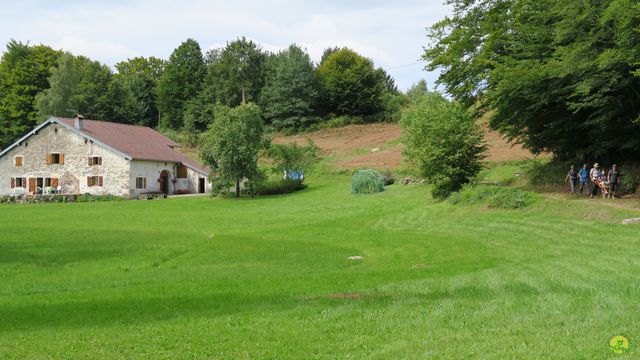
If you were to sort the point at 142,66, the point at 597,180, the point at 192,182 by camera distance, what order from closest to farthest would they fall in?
the point at 597,180
the point at 192,182
the point at 142,66

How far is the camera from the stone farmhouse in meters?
53.3

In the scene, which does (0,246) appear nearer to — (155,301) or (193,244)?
(193,244)

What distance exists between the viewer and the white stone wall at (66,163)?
53125mm

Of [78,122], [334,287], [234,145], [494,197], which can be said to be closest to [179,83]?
[78,122]

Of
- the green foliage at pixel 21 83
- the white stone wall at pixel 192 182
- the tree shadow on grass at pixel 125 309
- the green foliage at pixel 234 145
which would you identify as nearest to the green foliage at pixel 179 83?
the green foliage at pixel 21 83

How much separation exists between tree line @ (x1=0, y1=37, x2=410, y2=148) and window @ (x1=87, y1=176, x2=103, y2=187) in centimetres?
2654

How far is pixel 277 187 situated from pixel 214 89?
4461 centimetres

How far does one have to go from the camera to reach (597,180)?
25.0m

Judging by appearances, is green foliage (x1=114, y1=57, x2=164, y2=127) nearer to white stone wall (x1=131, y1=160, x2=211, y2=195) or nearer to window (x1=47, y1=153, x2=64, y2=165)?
window (x1=47, y1=153, x2=64, y2=165)

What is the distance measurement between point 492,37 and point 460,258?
586 inches

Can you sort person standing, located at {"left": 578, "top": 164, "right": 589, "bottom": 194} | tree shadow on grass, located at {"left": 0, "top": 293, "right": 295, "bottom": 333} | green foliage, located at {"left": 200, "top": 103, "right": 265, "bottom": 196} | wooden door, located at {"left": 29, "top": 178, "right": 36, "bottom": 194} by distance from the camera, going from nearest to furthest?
1. tree shadow on grass, located at {"left": 0, "top": 293, "right": 295, "bottom": 333}
2. person standing, located at {"left": 578, "top": 164, "right": 589, "bottom": 194}
3. green foliage, located at {"left": 200, "top": 103, "right": 265, "bottom": 196}
4. wooden door, located at {"left": 29, "top": 178, "right": 36, "bottom": 194}

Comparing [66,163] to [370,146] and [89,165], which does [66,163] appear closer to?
[89,165]

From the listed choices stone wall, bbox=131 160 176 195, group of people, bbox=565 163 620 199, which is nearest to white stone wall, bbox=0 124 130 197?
stone wall, bbox=131 160 176 195

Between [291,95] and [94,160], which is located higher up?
[291,95]
